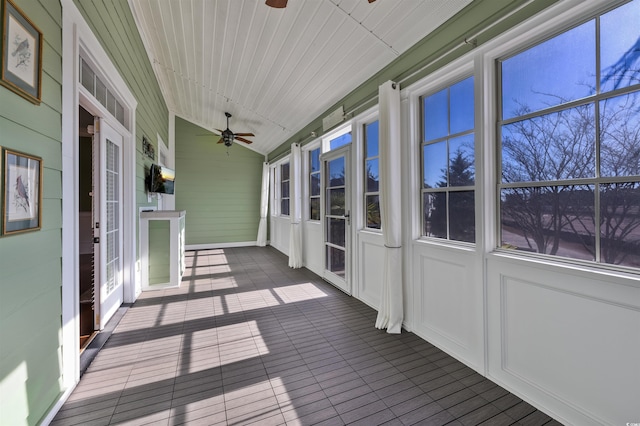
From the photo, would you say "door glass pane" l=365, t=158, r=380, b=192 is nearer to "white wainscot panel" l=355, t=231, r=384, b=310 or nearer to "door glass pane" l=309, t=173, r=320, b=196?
"white wainscot panel" l=355, t=231, r=384, b=310

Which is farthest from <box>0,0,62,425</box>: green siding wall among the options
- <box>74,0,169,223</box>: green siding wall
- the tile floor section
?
<box>74,0,169,223</box>: green siding wall

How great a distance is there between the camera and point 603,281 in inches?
58.3

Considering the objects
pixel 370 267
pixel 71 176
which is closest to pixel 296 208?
pixel 370 267

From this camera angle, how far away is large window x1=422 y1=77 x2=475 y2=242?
2.34 meters

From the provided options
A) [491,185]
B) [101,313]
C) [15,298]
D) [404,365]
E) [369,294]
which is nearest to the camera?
[15,298]

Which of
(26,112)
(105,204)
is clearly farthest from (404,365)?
(105,204)

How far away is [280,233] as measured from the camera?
743 centimetres

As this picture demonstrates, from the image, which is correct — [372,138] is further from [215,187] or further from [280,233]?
[215,187]

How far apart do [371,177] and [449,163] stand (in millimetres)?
1209

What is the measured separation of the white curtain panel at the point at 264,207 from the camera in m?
8.09

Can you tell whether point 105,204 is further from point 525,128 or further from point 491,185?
point 525,128

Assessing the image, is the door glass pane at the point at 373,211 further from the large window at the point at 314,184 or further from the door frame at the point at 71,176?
the door frame at the point at 71,176

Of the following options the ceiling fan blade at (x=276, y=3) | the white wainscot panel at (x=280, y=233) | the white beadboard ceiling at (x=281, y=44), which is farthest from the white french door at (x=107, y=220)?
the white wainscot panel at (x=280, y=233)

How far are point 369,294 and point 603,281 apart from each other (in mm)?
2372
